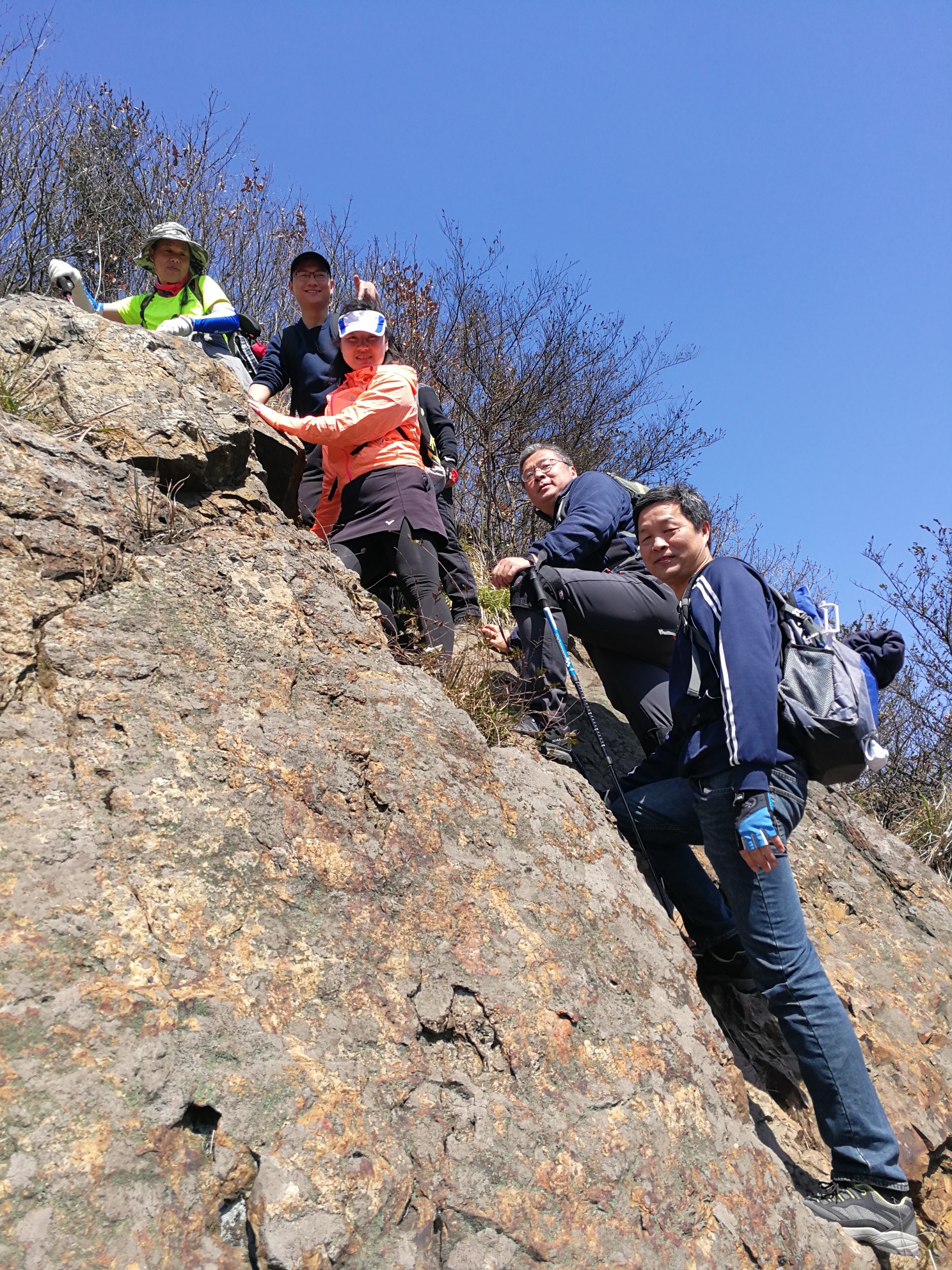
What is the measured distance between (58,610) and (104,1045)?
4.65 feet

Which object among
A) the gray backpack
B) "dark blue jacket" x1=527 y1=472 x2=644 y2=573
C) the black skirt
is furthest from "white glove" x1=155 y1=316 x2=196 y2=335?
the gray backpack

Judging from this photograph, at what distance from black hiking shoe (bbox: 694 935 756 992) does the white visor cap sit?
345cm

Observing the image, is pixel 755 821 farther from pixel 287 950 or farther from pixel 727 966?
pixel 287 950

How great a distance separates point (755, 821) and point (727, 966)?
1.17 meters

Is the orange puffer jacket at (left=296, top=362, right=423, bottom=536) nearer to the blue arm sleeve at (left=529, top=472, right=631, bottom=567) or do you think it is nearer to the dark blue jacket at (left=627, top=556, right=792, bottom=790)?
the blue arm sleeve at (left=529, top=472, right=631, bottom=567)

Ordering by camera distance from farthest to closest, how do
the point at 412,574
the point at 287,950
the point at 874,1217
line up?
the point at 412,574, the point at 874,1217, the point at 287,950

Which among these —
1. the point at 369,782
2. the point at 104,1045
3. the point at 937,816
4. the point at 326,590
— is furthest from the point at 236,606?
the point at 937,816

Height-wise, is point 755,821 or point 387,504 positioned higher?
point 387,504

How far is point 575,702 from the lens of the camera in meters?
4.59

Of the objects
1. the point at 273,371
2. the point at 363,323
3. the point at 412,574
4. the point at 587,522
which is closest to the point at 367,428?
the point at 363,323

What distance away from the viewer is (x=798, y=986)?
316 centimetres

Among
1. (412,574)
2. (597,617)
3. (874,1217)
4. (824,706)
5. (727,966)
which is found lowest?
(874,1217)

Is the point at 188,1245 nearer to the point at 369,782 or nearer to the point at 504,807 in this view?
the point at 369,782

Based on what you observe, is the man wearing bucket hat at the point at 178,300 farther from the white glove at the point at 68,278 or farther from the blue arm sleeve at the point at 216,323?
the white glove at the point at 68,278
